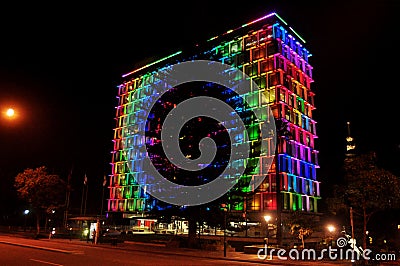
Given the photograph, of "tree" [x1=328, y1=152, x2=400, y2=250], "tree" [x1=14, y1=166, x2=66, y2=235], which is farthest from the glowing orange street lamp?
"tree" [x1=14, y1=166, x2=66, y2=235]

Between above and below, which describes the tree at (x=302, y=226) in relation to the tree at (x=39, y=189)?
below

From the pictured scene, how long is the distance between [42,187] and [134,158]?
5337cm

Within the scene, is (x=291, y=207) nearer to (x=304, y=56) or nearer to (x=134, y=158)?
(x=304, y=56)

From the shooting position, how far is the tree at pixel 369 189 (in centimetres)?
2073

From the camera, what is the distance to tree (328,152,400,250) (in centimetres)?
2073

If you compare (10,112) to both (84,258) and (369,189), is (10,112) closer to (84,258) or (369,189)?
(84,258)

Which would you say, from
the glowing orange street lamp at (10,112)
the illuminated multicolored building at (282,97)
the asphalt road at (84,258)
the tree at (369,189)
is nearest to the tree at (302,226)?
the tree at (369,189)

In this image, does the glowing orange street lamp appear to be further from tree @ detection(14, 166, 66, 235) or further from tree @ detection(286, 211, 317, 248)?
tree @ detection(14, 166, 66, 235)

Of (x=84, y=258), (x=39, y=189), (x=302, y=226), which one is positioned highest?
Result: (x=39, y=189)

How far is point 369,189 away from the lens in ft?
68.2

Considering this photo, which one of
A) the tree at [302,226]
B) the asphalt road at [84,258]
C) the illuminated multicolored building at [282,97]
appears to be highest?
the illuminated multicolored building at [282,97]

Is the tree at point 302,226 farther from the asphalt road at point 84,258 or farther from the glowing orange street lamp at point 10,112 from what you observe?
the glowing orange street lamp at point 10,112

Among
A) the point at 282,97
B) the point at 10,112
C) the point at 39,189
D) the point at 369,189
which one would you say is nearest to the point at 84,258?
the point at 10,112

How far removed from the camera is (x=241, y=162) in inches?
1419
